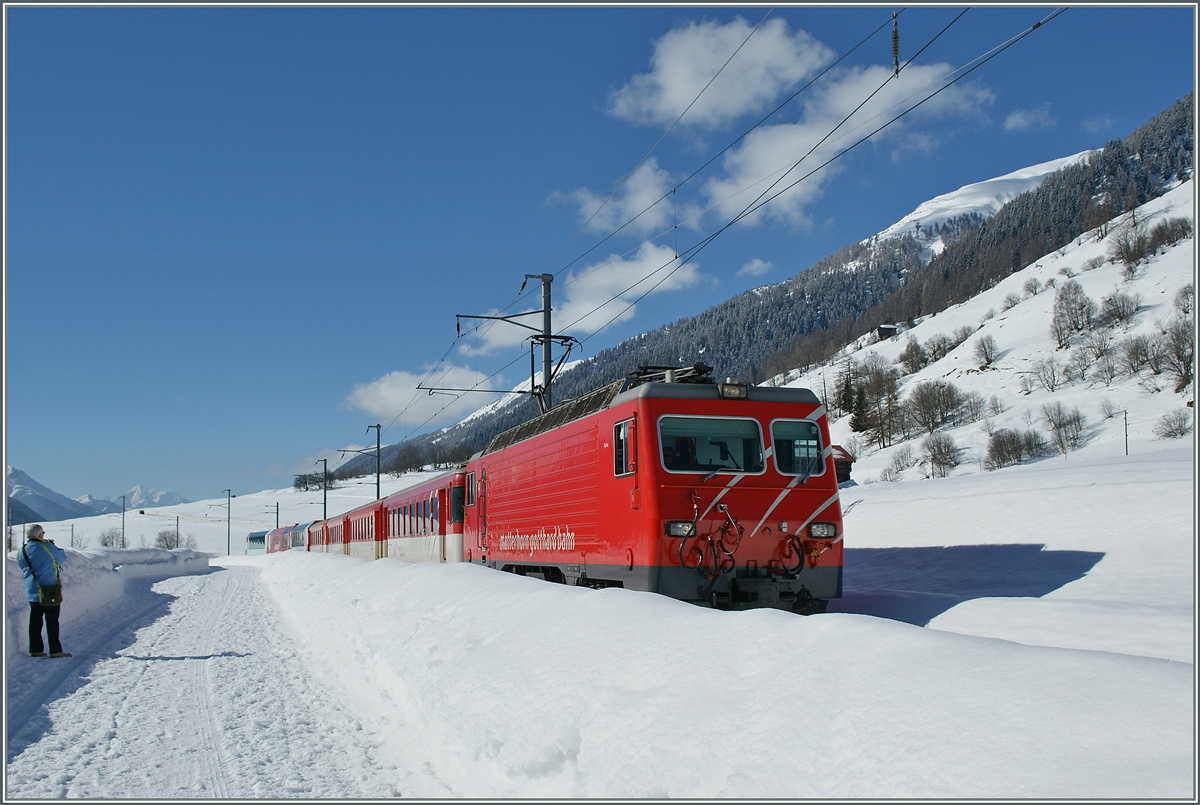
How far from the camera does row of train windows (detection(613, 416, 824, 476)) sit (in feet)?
34.8

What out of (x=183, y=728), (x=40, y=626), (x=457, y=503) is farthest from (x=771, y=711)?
(x=457, y=503)

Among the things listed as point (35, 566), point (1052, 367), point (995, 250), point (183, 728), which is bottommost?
point (183, 728)

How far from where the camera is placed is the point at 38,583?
33.9 ft

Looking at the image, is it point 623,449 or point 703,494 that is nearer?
point 703,494

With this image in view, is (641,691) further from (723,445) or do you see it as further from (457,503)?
(457,503)

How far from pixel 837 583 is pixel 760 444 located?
6.75ft

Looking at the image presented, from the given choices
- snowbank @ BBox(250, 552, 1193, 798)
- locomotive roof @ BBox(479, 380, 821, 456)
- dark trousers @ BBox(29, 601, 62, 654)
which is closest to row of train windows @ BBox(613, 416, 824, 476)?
locomotive roof @ BBox(479, 380, 821, 456)

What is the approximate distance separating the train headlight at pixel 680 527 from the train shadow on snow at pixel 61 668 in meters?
6.21

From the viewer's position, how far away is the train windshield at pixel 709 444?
10555mm

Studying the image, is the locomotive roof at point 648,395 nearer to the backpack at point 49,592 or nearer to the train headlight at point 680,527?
the train headlight at point 680,527

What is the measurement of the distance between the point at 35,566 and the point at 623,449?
7.55 metres

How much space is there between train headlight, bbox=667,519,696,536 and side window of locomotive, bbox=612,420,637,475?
0.88 metres

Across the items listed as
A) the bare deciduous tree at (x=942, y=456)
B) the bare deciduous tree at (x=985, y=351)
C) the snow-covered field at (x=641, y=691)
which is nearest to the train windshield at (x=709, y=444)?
the snow-covered field at (x=641, y=691)

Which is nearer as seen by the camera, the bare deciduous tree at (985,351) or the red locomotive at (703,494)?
the red locomotive at (703,494)
